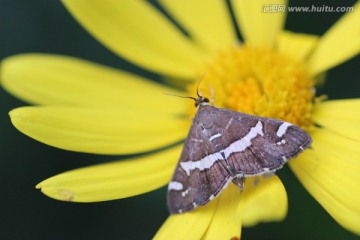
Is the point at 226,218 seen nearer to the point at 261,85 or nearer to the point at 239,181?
the point at 239,181

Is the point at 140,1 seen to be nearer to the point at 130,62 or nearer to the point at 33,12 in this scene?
the point at 130,62

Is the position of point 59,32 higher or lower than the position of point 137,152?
higher

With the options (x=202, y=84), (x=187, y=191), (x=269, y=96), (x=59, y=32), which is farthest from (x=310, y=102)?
(x=59, y=32)

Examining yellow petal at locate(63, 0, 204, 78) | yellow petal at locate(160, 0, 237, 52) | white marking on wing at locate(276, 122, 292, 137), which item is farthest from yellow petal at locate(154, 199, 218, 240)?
yellow petal at locate(160, 0, 237, 52)

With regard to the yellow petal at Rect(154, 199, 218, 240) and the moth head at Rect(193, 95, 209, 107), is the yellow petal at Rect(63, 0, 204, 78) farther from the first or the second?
the yellow petal at Rect(154, 199, 218, 240)

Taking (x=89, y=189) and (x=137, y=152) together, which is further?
(x=137, y=152)

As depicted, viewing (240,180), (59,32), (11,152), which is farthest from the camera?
(59,32)

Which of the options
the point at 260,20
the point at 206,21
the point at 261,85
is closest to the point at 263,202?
the point at 261,85
